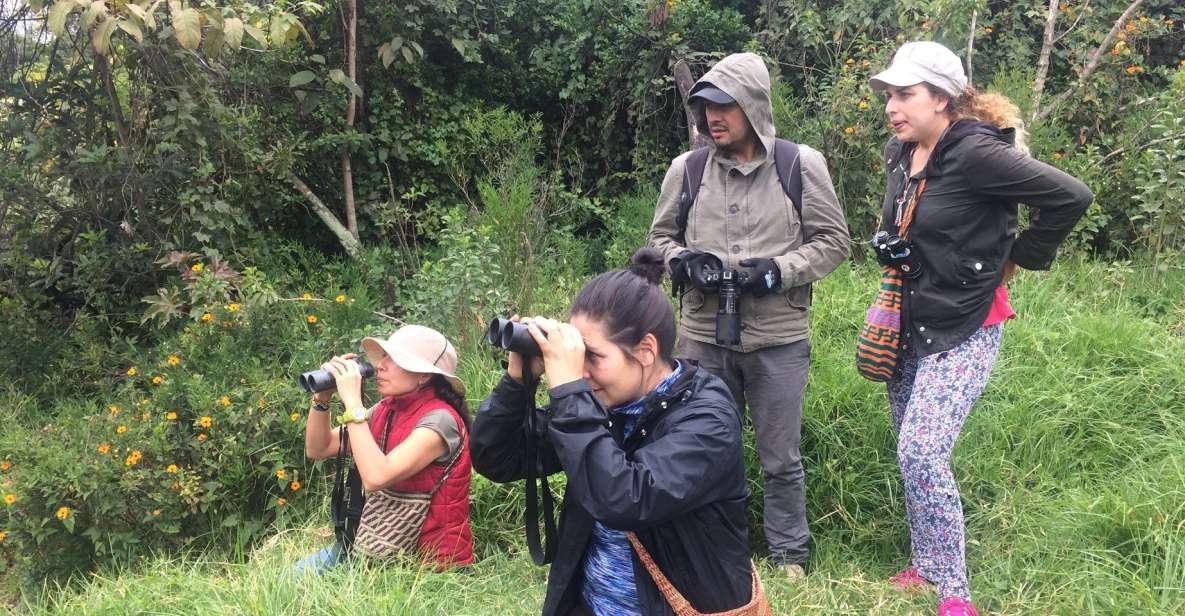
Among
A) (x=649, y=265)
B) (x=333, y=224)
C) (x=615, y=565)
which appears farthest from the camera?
(x=333, y=224)

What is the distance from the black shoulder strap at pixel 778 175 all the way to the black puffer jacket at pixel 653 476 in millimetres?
1268

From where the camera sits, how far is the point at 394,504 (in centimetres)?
302

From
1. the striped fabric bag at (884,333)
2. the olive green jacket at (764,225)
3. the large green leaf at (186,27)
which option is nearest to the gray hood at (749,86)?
the olive green jacket at (764,225)

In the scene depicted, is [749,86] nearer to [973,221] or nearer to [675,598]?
[973,221]

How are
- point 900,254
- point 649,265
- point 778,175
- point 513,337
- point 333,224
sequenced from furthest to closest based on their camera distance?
point 333,224 < point 778,175 < point 900,254 < point 649,265 < point 513,337

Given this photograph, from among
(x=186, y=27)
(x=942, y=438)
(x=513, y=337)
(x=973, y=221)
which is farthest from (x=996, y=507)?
(x=186, y=27)

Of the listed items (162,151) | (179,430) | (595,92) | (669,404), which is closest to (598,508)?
(669,404)

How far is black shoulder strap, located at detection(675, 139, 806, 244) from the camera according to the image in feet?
10.2

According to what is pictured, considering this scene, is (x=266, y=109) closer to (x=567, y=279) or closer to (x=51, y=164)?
(x=51, y=164)

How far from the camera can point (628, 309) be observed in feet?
6.31

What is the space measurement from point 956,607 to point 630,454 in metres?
1.34

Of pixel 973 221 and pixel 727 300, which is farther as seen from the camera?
pixel 727 300

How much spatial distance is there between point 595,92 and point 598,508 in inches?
239

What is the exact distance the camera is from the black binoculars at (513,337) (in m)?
1.88
